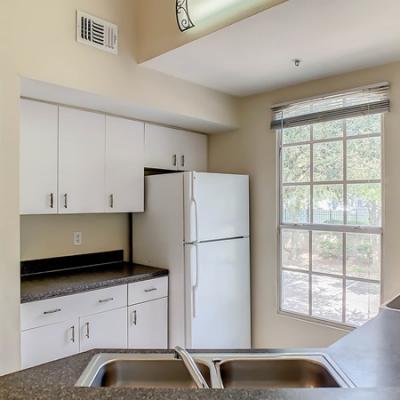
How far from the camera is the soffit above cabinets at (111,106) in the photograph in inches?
90.1

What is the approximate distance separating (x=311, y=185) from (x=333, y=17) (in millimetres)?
1392

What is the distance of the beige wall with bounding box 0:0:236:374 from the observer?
2.05 m

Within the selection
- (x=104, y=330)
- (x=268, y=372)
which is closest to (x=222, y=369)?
(x=268, y=372)

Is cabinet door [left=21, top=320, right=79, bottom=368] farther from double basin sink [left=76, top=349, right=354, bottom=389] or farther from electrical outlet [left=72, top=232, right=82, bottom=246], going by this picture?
double basin sink [left=76, top=349, right=354, bottom=389]

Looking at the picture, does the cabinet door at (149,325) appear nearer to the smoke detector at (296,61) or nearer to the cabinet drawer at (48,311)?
the cabinet drawer at (48,311)

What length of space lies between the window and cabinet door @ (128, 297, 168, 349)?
106 centimetres

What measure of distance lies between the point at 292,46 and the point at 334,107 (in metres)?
0.78

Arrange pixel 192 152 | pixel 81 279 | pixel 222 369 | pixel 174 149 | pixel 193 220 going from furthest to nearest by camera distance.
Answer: pixel 192 152 → pixel 174 149 → pixel 193 220 → pixel 81 279 → pixel 222 369

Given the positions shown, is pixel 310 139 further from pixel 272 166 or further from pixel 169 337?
pixel 169 337

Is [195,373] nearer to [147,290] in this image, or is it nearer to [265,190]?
[147,290]

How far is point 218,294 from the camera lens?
2998mm

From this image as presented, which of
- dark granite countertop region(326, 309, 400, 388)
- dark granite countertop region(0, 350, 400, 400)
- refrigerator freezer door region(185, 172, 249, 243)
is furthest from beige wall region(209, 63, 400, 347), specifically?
dark granite countertop region(0, 350, 400, 400)

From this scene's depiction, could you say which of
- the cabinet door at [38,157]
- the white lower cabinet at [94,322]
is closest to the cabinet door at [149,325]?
the white lower cabinet at [94,322]

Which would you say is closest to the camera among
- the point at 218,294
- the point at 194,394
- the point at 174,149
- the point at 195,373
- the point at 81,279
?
the point at 194,394
